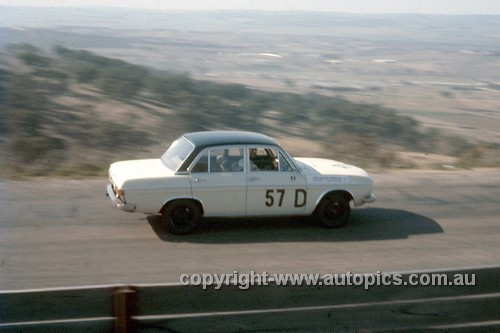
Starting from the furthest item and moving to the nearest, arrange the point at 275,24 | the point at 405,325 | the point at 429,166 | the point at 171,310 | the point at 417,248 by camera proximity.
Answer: the point at 275,24
the point at 429,166
the point at 417,248
the point at 405,325
the point at 171,310

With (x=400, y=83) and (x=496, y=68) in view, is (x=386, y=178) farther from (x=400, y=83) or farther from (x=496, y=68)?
(x=496, y=68)

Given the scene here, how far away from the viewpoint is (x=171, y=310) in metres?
4.75

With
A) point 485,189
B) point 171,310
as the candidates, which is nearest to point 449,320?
point 171,310

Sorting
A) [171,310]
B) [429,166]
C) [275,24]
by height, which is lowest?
[429,166]

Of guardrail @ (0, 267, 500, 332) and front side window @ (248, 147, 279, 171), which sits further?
front side window @ (248, 147, 279, 171)

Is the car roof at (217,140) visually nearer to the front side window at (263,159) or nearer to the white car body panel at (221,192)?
the front side window at (263,159)

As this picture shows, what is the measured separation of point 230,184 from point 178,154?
893 millimetres

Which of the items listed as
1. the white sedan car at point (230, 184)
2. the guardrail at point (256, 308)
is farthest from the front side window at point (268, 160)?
the guardrail at point (256, 308)

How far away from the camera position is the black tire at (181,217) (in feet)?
30.9

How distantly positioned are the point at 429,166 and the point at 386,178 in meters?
4.03

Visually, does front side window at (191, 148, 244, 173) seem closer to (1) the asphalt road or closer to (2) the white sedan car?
(2) the white sedan car

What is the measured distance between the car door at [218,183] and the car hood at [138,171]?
397mm

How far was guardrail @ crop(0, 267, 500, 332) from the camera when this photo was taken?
454 centimetres

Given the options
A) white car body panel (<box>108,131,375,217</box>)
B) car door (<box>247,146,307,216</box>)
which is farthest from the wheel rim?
car door (<box>247,146,307,216</box>)
